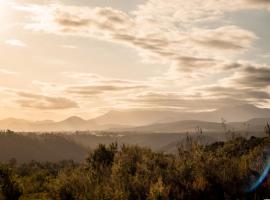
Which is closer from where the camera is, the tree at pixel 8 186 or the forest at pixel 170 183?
the forest at pixel 170 183

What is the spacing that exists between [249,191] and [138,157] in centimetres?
1199

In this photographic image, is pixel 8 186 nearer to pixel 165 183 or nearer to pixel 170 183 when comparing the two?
pixel 165 183

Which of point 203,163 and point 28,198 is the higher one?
point 203,163

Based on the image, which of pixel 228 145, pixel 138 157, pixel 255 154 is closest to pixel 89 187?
pixel 138 157

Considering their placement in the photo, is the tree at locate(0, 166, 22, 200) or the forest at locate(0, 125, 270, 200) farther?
the tree at locate(0, 166, 22, 200)

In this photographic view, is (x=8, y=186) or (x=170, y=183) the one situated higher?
(x=170, y=183)

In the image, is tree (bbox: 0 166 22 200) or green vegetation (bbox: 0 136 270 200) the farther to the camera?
tree (bbox: 0 166 22 200)

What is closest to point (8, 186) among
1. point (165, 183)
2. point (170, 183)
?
point (165, 183)

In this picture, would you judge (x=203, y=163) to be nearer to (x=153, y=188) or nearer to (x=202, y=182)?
(x=202, y=182)

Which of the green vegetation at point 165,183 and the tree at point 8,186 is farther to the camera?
the tree at point 8,186

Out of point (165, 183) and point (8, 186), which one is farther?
point (8, 186)

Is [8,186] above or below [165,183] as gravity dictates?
below

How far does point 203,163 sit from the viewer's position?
70.8 feet

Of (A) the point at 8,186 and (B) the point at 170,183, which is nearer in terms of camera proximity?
(B) the point at 170,183
